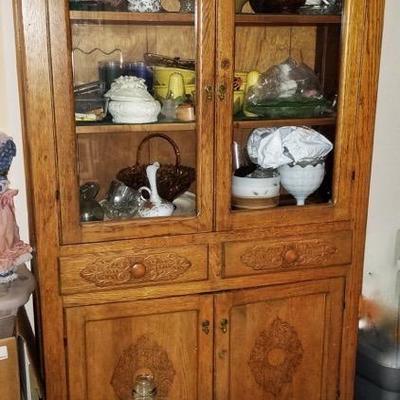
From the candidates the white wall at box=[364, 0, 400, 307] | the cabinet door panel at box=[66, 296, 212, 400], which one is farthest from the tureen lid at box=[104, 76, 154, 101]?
the white wall at box=[364, 0, 400, 307]

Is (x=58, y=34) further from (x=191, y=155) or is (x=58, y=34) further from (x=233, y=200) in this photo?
(x=233, y=200)

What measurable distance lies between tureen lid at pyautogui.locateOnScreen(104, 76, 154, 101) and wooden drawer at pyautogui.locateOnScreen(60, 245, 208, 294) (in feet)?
1.37

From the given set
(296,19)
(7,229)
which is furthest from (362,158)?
(7,229)

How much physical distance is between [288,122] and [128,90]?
1.53 feet

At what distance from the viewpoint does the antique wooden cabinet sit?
1.47 meters

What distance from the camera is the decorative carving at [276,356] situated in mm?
1739

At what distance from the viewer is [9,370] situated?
4.94 ft

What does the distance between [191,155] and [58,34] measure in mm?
467

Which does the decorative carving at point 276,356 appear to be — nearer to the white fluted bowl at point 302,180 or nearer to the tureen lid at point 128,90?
the white fluted bowl at point 302,180

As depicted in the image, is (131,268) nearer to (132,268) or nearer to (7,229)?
(132,268)

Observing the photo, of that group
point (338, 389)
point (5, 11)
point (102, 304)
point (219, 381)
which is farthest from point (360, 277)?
point (5, 11)

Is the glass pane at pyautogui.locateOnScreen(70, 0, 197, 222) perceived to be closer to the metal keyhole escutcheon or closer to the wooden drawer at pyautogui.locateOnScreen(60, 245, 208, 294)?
the wooden drawer at pyautogui.locateOnScreen(60, 245, 208, 294)

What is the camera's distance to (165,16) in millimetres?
1514

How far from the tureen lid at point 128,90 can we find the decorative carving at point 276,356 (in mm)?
771
